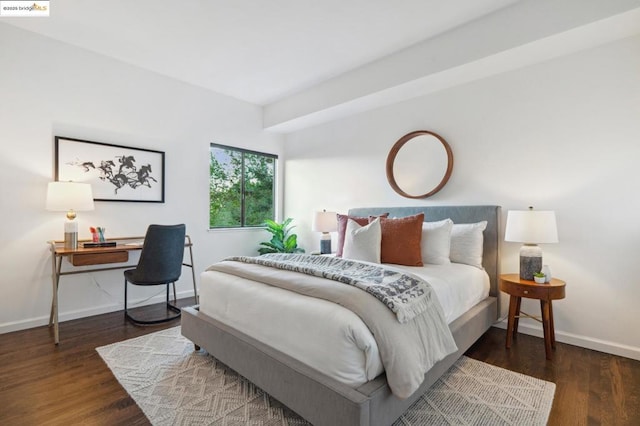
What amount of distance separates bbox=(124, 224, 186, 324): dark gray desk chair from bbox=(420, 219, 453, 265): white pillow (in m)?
2.43

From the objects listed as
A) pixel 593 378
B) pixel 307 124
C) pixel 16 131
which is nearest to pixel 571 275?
pixel 593 378

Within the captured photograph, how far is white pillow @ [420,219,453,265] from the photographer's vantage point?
277 centimetres

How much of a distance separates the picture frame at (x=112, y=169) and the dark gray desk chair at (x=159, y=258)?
87 cm

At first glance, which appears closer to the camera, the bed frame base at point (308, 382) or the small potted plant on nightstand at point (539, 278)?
the bed frame base at point (308, 382)

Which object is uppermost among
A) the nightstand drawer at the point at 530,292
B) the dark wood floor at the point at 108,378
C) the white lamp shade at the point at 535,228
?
the white lamp shade at the point at 535,228

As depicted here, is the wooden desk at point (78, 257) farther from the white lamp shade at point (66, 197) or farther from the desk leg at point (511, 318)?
the desk leg at point (511, 318)

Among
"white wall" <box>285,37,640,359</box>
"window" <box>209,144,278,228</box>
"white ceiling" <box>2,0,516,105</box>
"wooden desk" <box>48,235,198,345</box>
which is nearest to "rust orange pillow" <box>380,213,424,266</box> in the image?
"white wall" <box>285,37,640,359</box>

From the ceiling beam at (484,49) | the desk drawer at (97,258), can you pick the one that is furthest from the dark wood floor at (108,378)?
the ceiling beam at (484,49)

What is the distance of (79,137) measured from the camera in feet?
10.6

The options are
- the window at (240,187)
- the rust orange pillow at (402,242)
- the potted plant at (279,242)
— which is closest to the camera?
the rust orange pillow at (402,242)

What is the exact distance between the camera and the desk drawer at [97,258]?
2.78 m

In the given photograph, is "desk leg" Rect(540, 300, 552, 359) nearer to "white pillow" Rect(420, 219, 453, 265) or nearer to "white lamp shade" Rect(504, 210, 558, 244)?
"white lamp shade" Rect(504, 210, 558, 244)

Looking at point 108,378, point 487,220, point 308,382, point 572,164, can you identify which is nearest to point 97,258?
point 108,378

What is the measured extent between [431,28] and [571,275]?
2489mm
